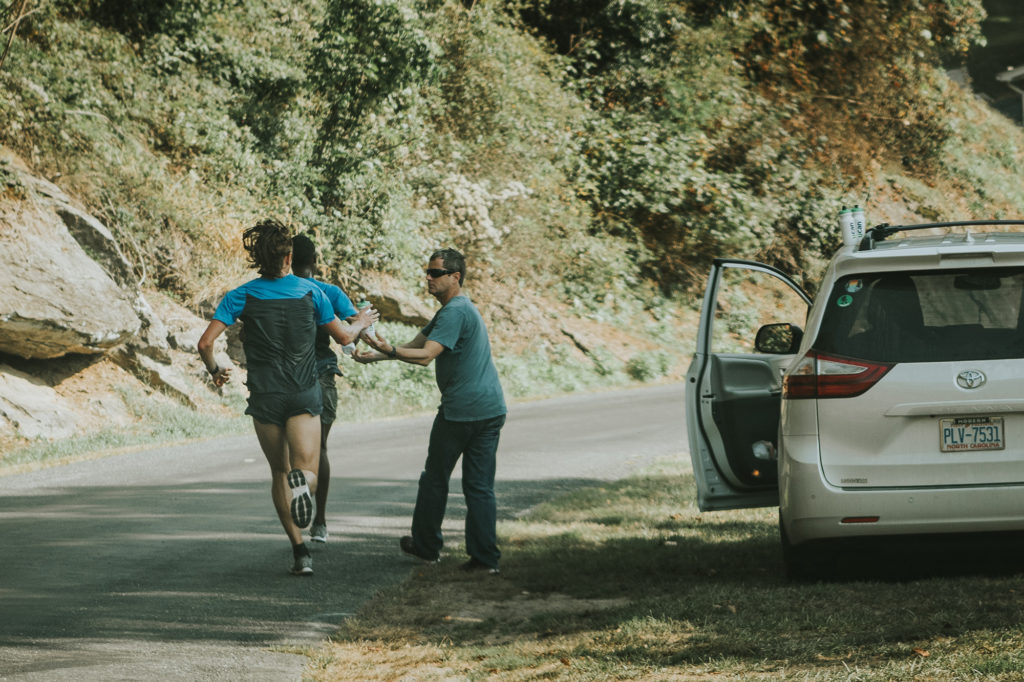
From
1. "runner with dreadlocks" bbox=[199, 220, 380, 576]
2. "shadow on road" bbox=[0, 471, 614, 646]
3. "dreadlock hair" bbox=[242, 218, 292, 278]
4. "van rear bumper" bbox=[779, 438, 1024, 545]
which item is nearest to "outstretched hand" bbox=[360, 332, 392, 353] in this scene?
"runner with dreadlocks" bbox=[199, 220, 380, 576]

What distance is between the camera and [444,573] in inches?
293

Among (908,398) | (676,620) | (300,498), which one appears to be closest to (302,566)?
(300,498)

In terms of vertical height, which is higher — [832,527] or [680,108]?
[680,108]

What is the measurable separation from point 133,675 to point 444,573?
249 cm

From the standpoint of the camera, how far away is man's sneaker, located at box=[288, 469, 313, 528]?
23.2 ft

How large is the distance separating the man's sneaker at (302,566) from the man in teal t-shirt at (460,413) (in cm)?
69

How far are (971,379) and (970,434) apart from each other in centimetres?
26

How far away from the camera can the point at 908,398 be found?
236 inches

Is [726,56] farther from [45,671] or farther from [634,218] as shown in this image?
[45,671]

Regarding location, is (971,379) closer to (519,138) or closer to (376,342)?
(376,342)

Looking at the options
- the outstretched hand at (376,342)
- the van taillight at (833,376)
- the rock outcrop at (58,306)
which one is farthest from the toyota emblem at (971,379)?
the rock outcrop at (58,306)

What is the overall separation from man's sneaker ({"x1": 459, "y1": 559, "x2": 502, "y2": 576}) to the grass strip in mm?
97

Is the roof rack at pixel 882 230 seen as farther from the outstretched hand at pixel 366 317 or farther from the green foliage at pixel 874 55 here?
the green foliage at pixel 874 55

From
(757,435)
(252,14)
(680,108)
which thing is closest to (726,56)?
(680,108)
